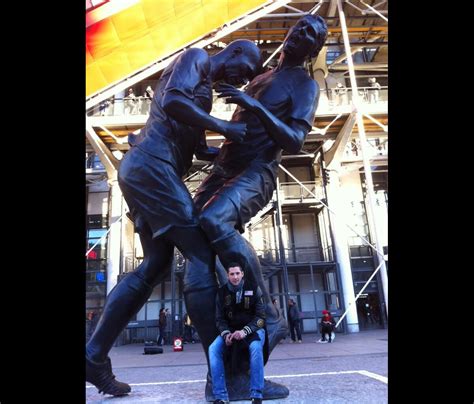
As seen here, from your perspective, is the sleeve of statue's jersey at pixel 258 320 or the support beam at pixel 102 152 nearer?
the sleeve of statue's jersey at pixel 258 320

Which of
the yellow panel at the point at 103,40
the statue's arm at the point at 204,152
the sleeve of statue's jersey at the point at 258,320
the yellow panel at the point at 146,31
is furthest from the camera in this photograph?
the yellow panel at the point at 146,31

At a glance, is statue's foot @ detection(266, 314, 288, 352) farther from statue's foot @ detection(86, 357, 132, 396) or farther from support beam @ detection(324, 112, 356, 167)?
support beam @ detection(324, 112, 356, 167)

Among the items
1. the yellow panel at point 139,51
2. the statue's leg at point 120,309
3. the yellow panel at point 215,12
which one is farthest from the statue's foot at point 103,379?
the yellow panel at point 215,12

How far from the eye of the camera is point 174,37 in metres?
12.7

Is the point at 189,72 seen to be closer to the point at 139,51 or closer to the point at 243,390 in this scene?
the point at 243,390

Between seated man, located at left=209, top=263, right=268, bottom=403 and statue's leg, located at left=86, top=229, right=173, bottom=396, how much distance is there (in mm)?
574

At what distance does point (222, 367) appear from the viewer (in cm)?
235

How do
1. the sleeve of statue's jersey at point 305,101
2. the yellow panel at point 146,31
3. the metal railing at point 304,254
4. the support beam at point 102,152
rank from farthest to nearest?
the metal railing at point 304,254 → the support beam at point 102,152 → the yellow panel at point 146,31 → the sleeve of statue's jersey at point 305,101

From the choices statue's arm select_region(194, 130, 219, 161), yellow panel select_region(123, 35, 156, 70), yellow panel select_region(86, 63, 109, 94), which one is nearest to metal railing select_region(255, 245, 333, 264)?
yellow panel select_region(123, 35, 156, 70)

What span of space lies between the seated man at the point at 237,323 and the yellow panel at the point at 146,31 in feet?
34.3

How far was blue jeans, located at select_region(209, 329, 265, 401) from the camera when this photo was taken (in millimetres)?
2256

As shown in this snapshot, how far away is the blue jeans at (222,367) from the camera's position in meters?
2.26

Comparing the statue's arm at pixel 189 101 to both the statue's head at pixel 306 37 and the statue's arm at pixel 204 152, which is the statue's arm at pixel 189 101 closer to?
the statue's arm at pixel 204 152
